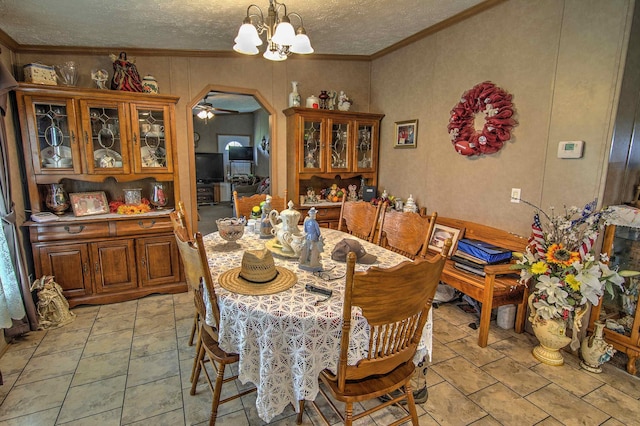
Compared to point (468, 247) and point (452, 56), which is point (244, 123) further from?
point (468, 247)

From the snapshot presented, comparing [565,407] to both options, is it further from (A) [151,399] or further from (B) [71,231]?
(B) [71,231]

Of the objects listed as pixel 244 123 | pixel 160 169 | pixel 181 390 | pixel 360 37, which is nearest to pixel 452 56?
pixel 360 37

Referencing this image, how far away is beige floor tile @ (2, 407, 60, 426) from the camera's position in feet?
5.78

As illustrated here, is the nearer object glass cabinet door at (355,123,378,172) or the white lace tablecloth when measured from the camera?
the white lace tablecloth

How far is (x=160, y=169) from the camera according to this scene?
3322 millimetres

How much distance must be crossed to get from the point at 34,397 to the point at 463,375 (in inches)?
103

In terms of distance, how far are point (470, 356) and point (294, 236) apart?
5.16 ft

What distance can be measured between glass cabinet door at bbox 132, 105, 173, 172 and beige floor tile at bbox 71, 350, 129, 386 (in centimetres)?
170

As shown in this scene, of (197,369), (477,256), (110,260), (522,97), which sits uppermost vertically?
(522,97)

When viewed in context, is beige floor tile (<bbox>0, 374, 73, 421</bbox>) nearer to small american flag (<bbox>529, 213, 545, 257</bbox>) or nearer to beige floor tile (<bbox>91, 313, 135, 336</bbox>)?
beige floor tile (<bbox>91, 313, 135, 336</bbox>)

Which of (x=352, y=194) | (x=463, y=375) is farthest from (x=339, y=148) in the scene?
(x=463, y=375)

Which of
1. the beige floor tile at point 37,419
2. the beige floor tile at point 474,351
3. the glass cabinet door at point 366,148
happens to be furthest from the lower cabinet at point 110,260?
the beige floor tile at point 474,351

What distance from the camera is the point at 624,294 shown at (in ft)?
7.57

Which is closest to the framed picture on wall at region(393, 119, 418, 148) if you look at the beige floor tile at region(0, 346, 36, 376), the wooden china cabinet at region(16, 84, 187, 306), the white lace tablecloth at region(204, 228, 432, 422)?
the wooden china cabinet at region(16, 84, 187, 306)
